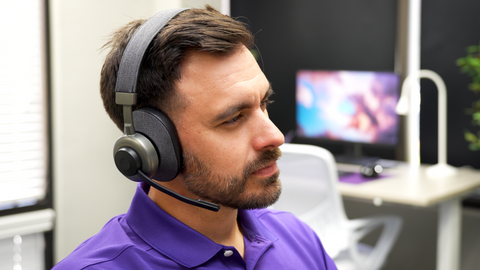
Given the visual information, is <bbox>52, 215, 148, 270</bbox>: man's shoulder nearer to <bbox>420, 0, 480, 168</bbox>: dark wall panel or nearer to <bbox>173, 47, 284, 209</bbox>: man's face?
<bbox>173, 47, 284, 209</bbox>: man's face

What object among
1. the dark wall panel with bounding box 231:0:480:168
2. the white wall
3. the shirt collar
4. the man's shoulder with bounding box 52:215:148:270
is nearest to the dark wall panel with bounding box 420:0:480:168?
the dark wall panel with bounding box 231:0:480:168

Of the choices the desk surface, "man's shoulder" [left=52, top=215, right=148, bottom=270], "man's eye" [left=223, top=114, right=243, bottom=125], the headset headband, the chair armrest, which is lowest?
the chair armrest

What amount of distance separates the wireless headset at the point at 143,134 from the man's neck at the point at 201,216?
0.07m

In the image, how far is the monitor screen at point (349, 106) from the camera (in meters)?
2.49

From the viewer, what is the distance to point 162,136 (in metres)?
0.78

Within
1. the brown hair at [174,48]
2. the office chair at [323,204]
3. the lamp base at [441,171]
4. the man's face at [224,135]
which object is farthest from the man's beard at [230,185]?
the lamp base at [441,171]

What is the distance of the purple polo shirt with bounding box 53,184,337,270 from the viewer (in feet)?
2.44

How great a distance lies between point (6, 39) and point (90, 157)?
29.3 inches

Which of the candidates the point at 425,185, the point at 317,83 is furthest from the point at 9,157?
the point at 425,185

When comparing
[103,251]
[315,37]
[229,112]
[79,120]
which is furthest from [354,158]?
[103,251]

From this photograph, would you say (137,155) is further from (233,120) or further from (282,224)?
(282,224)

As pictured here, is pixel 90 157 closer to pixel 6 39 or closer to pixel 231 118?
pixel 6 39

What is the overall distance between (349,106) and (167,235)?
198 cm

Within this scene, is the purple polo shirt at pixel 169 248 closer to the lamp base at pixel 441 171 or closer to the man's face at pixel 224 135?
the man's face at pixel 224 135
